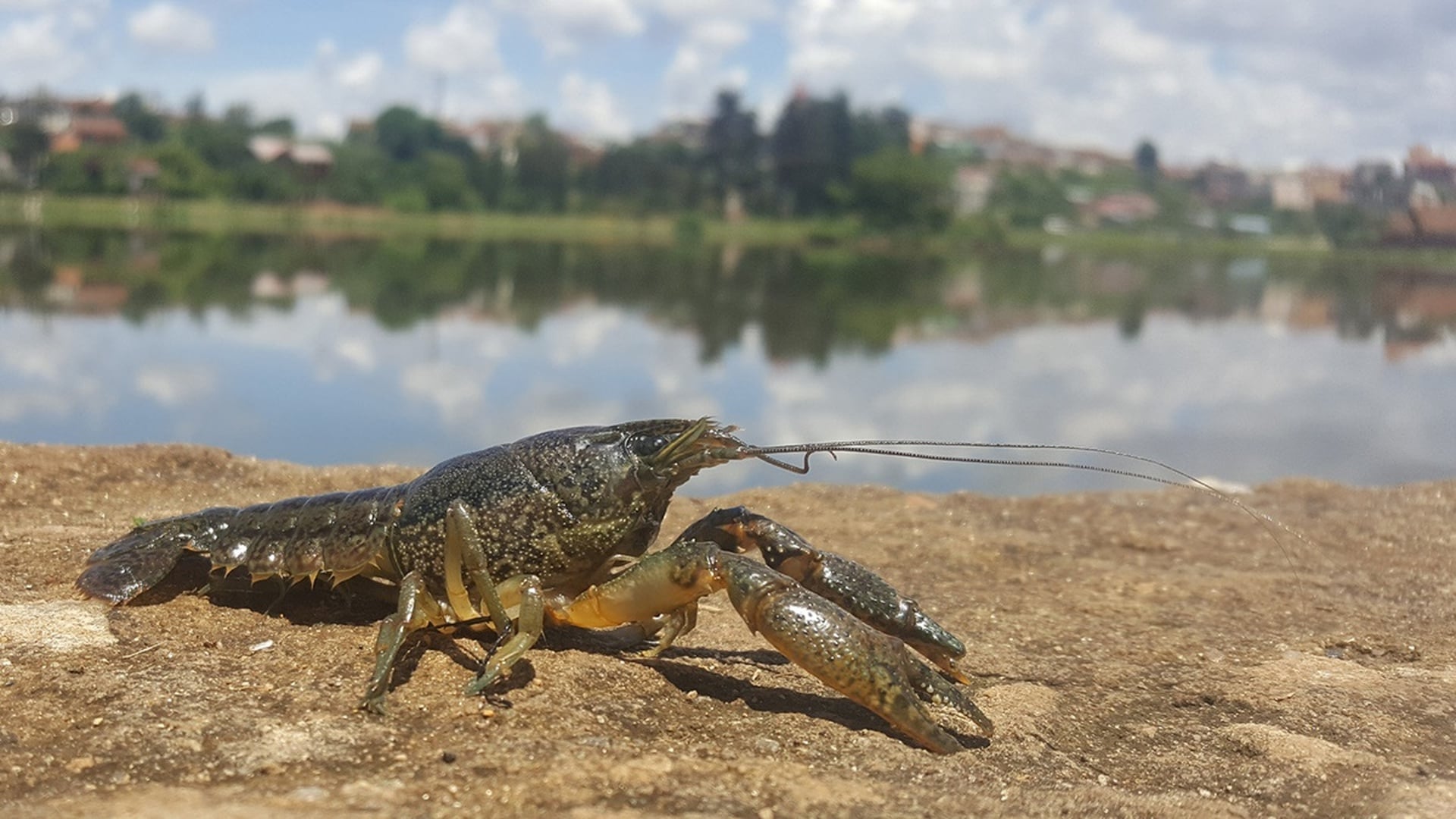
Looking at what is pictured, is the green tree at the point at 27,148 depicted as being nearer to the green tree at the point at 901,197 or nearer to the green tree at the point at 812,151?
the green tree at the point at 812,151

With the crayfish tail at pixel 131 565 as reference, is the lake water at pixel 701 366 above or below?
below

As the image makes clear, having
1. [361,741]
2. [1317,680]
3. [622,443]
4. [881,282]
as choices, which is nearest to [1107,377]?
[1317,680]

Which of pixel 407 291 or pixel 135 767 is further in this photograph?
pixel 407 291

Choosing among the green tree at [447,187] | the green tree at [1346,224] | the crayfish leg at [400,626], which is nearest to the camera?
the crayfish leg at [400,626]

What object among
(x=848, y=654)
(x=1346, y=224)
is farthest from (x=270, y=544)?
(x=1346, y=224)

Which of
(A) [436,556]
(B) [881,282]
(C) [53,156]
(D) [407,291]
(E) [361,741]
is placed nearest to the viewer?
(E) [361,741]

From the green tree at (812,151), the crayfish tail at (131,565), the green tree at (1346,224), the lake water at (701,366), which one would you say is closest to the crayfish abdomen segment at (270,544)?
the crayfish tail at (131,565)

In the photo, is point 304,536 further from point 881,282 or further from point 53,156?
point 53,156
